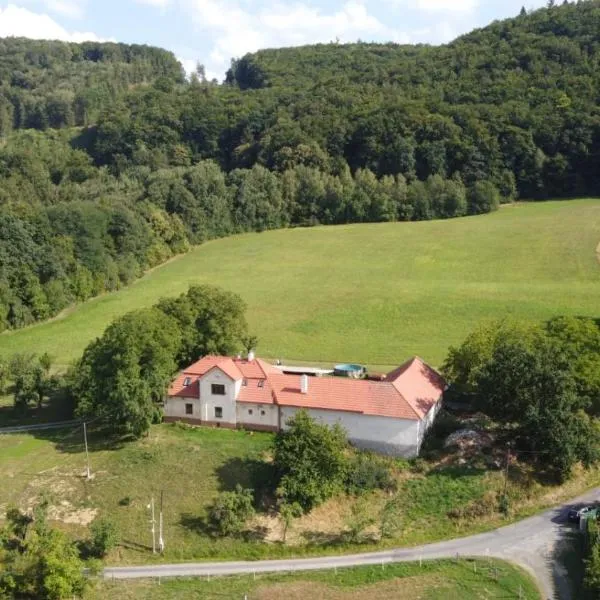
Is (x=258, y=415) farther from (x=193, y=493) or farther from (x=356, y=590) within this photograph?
(x=356, y=590)

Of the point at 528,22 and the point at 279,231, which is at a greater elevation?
the point at 528,22

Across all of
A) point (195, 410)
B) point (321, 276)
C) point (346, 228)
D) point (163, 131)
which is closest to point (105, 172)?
point (163, 131)

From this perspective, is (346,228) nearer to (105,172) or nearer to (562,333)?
(105,172)

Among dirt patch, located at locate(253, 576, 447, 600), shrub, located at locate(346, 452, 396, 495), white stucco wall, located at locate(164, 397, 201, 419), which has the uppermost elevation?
white stucco wall, located at locate(164, 397, 201, 419)

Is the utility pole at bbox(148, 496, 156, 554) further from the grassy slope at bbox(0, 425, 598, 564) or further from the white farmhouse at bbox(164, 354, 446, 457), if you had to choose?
the white farmhouse at bbox(164, 354, 446, 457)

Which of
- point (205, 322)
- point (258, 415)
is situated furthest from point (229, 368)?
point (205, 322)

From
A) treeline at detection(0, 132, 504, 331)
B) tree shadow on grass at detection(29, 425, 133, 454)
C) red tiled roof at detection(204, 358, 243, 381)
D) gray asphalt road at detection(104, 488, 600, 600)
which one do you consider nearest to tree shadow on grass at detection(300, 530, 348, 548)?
gray asphalt road at detection(104, 488, 600, 600)
